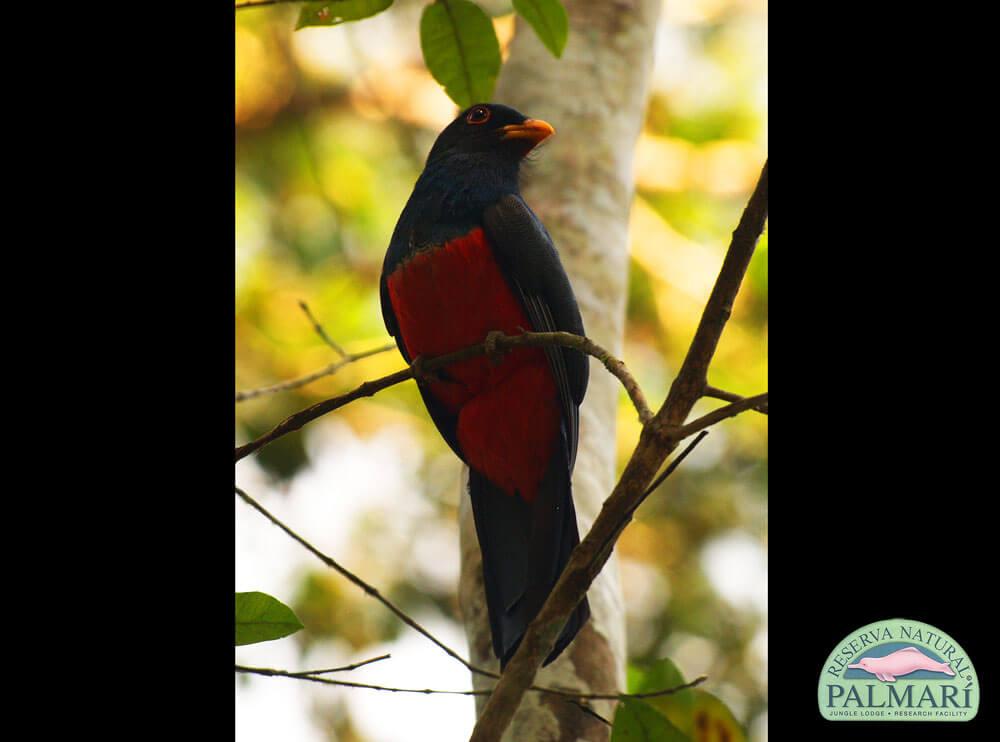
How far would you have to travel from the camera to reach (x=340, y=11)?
2107mm

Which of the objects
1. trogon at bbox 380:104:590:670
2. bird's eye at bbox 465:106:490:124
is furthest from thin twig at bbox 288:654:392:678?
bird's eye at bbox 465:106:490:124

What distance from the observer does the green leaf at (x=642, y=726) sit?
79.2 inches

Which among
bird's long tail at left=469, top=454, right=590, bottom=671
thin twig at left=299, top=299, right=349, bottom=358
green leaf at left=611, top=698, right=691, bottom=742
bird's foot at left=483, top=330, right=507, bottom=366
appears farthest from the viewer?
thin twig at left=299, top=299, right=349, bottom=358

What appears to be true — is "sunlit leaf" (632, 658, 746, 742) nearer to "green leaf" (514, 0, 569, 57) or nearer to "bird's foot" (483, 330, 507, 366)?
"bird's foot" (483, 330, 507, 366)

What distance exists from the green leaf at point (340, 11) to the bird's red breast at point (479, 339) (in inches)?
25.8

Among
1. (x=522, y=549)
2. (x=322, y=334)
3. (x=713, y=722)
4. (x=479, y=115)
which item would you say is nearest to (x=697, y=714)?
(x=713, y=722)

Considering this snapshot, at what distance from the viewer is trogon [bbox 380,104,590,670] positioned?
2492mm

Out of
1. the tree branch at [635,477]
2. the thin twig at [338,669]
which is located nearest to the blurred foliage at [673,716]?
the tree branch at [635,477]
